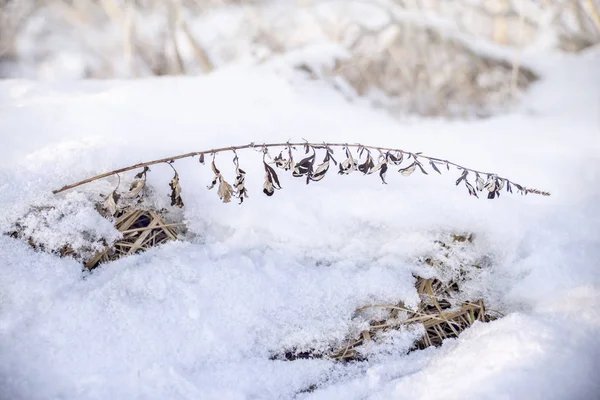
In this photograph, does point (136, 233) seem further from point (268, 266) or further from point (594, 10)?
point (594, 10)

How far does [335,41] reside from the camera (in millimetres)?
3139

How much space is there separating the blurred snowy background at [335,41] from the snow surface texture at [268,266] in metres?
0.75

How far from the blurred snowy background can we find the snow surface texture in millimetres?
752

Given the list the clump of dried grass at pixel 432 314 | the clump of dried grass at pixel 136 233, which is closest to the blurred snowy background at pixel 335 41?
the clump of dried grass at pixel 432 314

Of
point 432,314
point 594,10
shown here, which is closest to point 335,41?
point 594,10

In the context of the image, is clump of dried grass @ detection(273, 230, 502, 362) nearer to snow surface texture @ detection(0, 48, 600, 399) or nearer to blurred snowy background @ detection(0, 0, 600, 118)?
snow surface texture @ detection(0, 48, 600, 399)

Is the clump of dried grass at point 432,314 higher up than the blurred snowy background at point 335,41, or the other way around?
the blurred snowy background at point 335,41

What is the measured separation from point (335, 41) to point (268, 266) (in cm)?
232

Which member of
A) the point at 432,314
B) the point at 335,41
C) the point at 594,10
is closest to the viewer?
the point at 432,314

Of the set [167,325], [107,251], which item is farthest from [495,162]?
[107,251]

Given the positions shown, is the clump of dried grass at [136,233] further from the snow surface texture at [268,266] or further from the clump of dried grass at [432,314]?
the clump of dried grass at [432,314]

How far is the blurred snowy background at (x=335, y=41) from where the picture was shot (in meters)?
2.71

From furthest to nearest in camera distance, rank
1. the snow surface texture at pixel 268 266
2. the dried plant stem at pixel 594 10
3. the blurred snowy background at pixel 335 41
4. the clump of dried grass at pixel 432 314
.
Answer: the dried plant stem at pixel 594 10, the blurred snowy background at pixel 335 41, the clump of dried grass at pixel 432 314, the snow surface texture at pixel 268 266

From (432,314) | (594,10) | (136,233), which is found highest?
(594,10)
